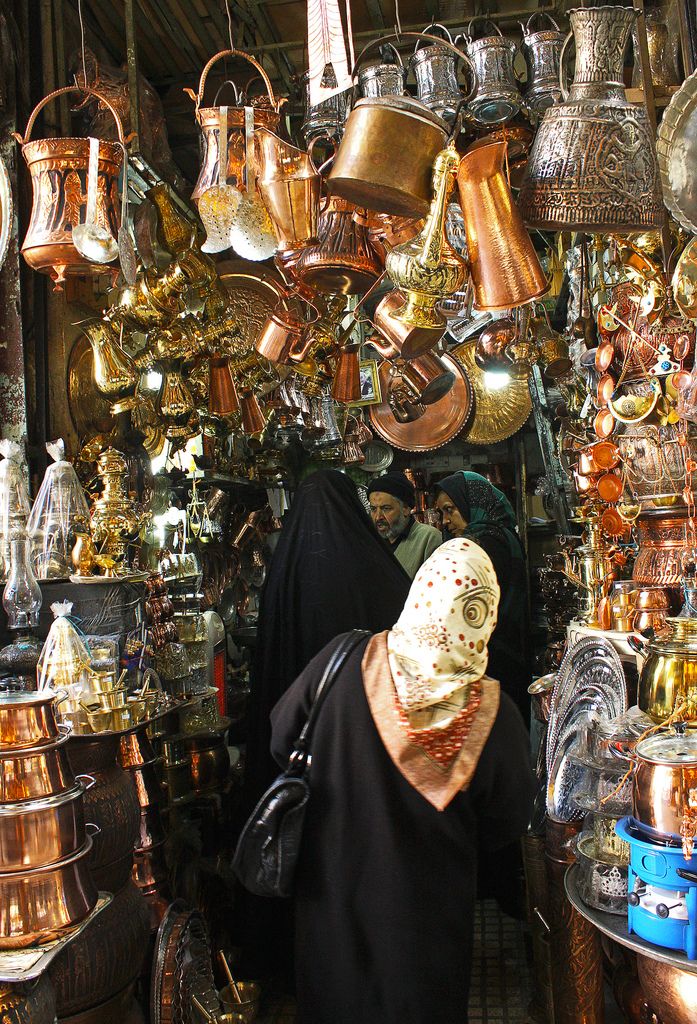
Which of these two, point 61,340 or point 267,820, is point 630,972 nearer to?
point 267,820

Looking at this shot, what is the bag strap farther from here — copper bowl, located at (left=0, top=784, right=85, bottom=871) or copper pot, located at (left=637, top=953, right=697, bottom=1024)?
copper pot, located at (left=637, top=953, right=697, bottom=1024)

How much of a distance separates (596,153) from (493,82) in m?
0.65

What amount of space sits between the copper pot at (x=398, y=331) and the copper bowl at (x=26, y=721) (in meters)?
1.03

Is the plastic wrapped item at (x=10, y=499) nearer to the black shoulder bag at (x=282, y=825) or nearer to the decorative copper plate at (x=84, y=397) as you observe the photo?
the decorative copper plate at (x=84, y=397)

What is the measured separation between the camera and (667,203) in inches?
65.9

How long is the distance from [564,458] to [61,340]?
6.77ft

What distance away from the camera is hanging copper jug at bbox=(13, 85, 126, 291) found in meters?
1.67

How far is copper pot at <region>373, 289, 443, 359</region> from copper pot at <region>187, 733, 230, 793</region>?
1.83 meters

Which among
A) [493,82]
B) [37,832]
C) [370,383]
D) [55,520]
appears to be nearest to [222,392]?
[55,520]

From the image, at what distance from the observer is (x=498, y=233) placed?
1.57 metres

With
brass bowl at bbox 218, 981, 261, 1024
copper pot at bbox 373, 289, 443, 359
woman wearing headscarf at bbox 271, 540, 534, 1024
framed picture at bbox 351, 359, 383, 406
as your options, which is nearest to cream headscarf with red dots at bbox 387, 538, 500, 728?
woman wearing headscarf at bbox 271, 540, 534, 1024

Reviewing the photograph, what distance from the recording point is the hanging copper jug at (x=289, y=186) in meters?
1.73

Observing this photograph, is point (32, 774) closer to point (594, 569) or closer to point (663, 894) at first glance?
point (663, 894)

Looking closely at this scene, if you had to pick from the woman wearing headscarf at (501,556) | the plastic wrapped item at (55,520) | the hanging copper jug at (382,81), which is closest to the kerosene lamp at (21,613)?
the plastic wrapped item at (55,520)
